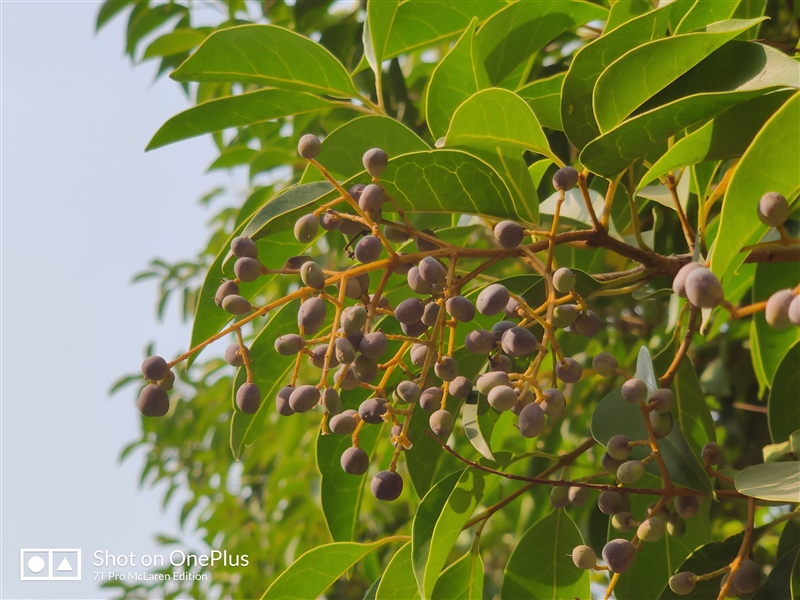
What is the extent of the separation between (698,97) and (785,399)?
0.57m

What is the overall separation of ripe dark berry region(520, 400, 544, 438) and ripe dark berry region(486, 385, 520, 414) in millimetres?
22

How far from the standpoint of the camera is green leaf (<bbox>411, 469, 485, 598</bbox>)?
1116 mm

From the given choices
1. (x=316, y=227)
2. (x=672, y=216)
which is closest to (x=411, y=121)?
(x=672, y=216)

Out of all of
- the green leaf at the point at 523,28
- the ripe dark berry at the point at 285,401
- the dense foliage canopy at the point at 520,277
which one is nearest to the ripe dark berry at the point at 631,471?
the dense foliage canopy at the point at 520,277

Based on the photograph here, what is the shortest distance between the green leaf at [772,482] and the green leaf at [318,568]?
2.08 feet

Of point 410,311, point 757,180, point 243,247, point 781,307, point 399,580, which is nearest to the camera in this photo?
point 781,307

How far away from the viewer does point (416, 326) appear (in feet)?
3.10

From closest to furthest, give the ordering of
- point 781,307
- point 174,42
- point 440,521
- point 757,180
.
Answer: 1. point 781,307
2. point 757,180
3. point 440,521
4. point 174,42

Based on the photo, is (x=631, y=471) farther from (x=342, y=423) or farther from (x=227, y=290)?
(x=227, y=290)

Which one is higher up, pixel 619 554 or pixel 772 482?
pixel 772 482

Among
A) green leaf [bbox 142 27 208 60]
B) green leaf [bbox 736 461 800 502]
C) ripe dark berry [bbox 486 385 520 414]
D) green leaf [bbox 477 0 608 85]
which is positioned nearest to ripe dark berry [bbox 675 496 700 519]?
green leaf [bbox 736 461 800 502]

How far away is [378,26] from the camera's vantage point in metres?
1.42

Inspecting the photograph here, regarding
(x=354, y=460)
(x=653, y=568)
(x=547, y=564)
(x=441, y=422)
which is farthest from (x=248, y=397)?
(x=653, y=568)

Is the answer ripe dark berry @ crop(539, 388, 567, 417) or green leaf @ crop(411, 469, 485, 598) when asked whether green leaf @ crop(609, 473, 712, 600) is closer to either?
green leaf @ crop(411, 469, 485, 598)
